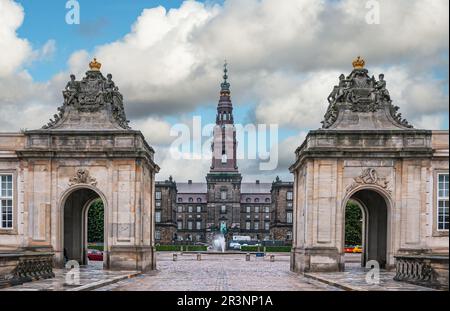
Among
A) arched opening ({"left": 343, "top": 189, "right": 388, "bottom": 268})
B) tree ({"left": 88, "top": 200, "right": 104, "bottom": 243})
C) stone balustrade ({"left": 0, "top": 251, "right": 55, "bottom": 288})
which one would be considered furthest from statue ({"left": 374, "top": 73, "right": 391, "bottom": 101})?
tree ({"left": 88, "top": 200, "right": 104, "bottom": 243})

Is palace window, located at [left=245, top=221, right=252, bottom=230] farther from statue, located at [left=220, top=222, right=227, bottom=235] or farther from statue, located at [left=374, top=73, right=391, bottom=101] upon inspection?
statue, located at [left=374, top=73, right=391, bottom=101]

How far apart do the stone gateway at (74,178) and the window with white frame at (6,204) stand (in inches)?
2.2

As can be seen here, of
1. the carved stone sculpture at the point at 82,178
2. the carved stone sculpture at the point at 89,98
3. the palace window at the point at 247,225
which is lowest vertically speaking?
the palace window at the point at 247,225

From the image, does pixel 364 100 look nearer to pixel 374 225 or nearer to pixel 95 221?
pixel 374 225

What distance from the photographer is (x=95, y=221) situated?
100062 millimetres

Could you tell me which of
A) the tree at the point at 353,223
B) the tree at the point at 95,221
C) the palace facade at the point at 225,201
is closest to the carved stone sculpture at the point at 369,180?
the tree at the point at 353,223

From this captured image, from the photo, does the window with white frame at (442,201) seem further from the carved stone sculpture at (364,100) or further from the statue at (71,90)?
the statue at (71,90)

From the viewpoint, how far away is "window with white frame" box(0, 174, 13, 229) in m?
41.4

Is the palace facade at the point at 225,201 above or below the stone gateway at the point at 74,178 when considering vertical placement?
below

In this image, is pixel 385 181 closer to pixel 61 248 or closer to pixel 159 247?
pixel 61 248

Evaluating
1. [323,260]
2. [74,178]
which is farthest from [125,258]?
[323,260]

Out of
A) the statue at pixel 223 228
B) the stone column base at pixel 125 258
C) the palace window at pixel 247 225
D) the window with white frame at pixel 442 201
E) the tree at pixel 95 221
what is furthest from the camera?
the palace window at pixel 247 225

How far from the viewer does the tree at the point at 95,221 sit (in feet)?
325

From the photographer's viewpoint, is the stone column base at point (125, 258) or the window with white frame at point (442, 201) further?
the window with white frame at point (442, 201)
